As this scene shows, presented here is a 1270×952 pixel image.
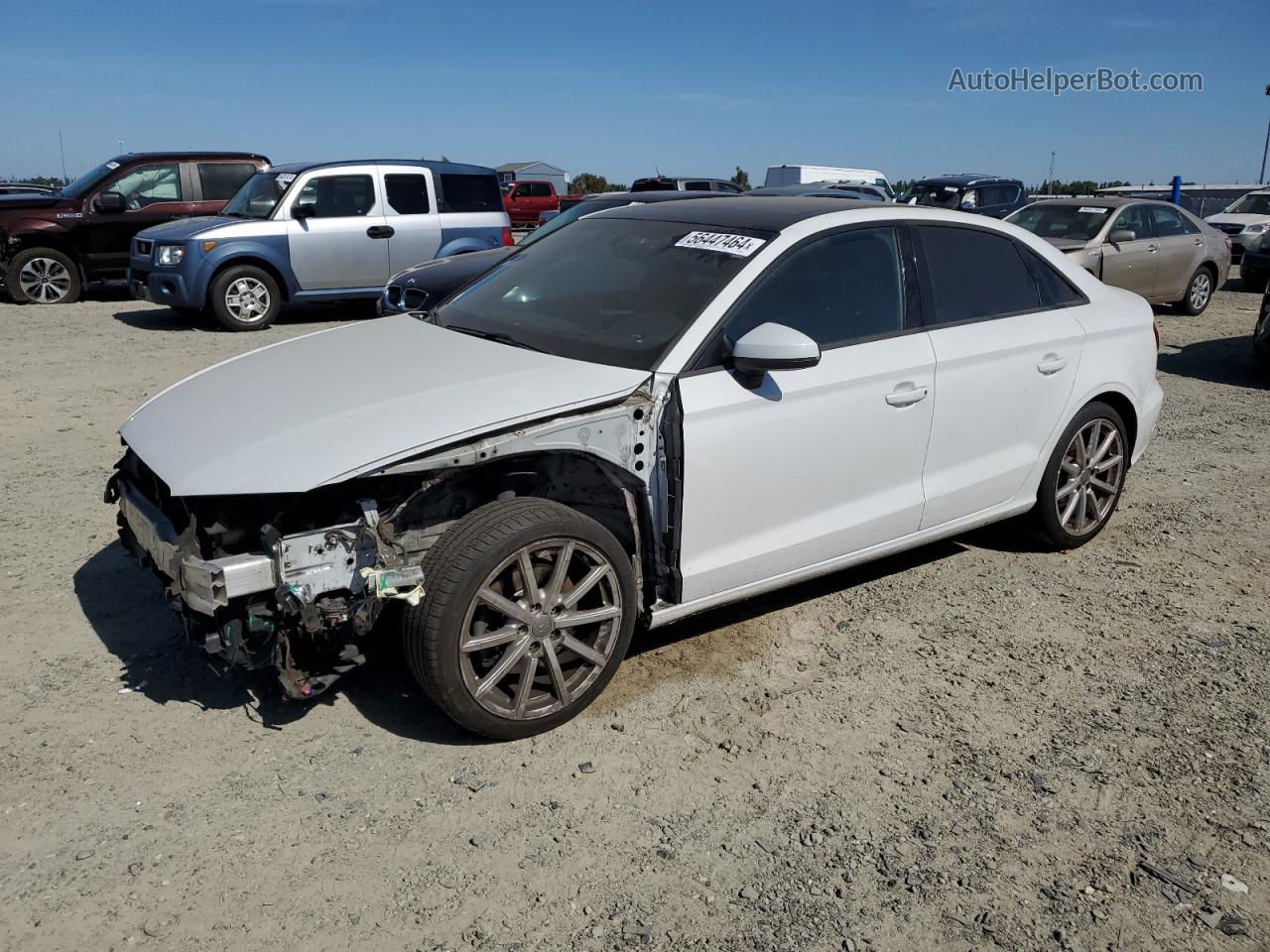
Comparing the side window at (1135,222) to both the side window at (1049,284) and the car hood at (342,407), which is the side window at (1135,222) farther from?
A: the car hood at (342,407)

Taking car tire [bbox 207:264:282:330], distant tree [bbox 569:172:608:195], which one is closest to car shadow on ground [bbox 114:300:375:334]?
car tire [bbox 207:264:282:330]

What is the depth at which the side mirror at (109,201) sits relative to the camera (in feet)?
44.2

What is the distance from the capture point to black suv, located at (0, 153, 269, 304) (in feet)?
44.1

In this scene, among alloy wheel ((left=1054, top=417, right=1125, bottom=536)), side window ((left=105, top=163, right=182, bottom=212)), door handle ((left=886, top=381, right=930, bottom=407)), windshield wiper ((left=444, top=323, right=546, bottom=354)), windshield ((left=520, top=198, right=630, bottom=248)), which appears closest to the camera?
windshield wiper ((left=444, top=323, right=546, bottom=354))

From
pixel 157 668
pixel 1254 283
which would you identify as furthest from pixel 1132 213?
pixel 157 668

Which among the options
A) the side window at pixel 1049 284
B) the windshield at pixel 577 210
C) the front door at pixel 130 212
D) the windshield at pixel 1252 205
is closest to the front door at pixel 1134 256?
the windshield at pixel 577 210

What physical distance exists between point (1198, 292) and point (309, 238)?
1144 centimetres

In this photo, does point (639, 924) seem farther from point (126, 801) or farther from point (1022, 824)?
point (126, 801)

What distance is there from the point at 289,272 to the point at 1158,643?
10.6 meters

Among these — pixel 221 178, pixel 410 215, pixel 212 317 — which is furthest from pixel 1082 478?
pixel 221 178

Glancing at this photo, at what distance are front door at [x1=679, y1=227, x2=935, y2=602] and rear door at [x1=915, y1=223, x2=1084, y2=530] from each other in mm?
139

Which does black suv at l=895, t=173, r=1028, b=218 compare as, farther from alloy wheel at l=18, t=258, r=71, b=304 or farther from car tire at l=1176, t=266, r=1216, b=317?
alloy wheel at l=18, t=258, r=71, b=304

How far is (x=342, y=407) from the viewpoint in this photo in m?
3.39

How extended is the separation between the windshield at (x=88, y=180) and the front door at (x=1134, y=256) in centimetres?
1285
